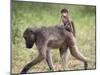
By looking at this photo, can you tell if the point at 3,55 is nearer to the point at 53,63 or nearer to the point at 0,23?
the point at 0,23

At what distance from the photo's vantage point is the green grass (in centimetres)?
261

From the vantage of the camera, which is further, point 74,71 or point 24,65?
point 74,71

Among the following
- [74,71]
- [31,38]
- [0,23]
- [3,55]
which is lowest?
[74,71]

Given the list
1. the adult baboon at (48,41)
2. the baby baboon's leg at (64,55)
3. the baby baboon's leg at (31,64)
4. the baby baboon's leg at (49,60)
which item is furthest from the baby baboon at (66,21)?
the baby baboon's leg at (31,64)

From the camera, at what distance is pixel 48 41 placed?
2.75 meters

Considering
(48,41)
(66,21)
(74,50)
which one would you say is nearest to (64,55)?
(74,50)

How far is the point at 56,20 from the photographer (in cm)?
280

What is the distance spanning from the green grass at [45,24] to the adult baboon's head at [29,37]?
0.14 ft

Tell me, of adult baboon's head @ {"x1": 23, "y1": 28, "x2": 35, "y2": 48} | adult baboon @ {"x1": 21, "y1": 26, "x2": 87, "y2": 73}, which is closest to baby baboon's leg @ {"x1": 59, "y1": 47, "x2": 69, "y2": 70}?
adult baboon @ {"x1": 21, "y1": 26, "x2": 87, "y2": 73}

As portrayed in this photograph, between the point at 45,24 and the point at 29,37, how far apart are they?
0.25m

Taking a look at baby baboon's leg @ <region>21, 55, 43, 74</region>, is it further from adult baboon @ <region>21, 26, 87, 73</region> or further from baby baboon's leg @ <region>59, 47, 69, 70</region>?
baby baboon's leg @ <region>59, 47, 69, 70</region>

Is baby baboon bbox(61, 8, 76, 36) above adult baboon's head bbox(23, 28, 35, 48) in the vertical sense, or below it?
above

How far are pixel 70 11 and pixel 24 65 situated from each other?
0.87 metres

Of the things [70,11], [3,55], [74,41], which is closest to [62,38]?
[74,41]
